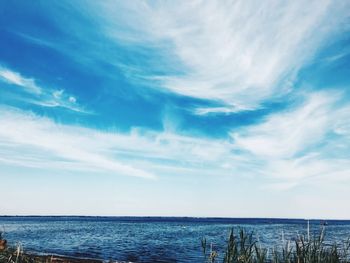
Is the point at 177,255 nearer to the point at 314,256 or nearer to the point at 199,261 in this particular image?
the point at 199,261

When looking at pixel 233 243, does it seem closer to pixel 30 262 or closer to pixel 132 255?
pixel 30 262

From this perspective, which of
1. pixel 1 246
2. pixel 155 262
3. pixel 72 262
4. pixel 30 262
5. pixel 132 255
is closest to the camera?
pixel 1 246

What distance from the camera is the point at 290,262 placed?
8.80 metres

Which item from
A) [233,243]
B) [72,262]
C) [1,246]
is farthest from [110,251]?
[233,243]

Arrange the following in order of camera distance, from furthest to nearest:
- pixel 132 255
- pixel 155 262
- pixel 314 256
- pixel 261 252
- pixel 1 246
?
1. pixel 132 255
2. pixel 155 262
3. pixel 1 246
4. pixel 261 252
5. pixel 314 256

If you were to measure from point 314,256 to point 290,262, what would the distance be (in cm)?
68

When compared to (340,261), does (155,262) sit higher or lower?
lower

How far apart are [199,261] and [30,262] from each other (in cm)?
2467

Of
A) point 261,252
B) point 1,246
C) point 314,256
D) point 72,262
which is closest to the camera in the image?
point 314,256

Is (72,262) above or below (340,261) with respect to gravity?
below

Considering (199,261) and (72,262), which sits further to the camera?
(199,261)

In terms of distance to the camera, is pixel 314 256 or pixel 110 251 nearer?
pixel 314 256

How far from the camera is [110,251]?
5016 centimetres

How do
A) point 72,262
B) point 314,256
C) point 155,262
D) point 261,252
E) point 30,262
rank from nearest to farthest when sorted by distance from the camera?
1. point 314,256
2. point 261,252
3. point 30,262
4. point 72,262
5. point 155,262
